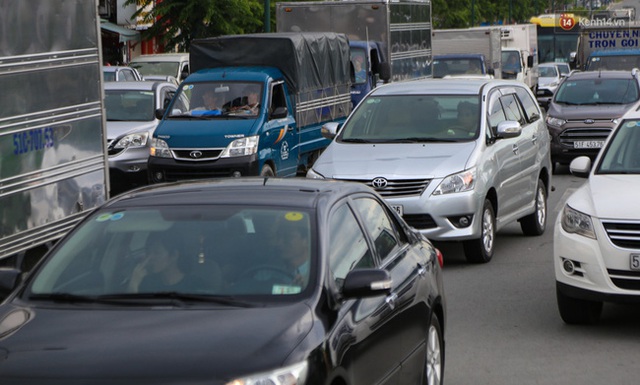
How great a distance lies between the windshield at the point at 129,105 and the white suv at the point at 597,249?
11848 millimetres

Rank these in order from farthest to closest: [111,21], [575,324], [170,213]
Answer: [111,21] → [575,324] → [170,213]

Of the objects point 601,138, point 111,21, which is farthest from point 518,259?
point 111,21

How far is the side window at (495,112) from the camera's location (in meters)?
13.8

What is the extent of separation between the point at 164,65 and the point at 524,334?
81.6ft

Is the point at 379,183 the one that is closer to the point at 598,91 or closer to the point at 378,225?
the point at 378,225

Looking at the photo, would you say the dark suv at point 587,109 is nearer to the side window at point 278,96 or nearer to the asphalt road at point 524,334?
the side window at point 278,96

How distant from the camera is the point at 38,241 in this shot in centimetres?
1015

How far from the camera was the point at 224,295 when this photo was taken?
5.56 metres

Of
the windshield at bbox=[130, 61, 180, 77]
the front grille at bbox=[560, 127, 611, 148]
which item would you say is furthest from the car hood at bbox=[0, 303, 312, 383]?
the windshield at bbox=[130, 61, 180, 77]

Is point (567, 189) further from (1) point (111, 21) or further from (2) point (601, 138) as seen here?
(1) point (111, 21)

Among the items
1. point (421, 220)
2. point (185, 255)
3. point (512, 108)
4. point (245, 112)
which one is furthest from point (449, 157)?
point (185, 255)

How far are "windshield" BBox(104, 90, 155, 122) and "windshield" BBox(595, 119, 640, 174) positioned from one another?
1111cm

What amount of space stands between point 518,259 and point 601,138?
10.6m

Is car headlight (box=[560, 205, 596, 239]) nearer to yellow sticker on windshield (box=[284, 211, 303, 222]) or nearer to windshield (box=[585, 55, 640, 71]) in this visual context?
yellow sticker on windshield (box=[284, 211, 303, 222])
